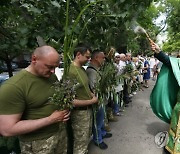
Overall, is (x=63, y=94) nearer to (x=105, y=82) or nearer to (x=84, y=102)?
(x=84, y=102)

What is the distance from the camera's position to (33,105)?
1766mm

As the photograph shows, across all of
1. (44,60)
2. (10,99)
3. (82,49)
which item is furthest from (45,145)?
(82,49)

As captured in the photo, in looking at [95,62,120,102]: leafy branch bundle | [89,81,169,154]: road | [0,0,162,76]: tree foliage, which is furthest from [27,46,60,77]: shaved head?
[89,81,169,154]: road

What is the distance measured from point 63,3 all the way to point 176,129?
1.94m

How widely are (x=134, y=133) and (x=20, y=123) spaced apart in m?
3.10

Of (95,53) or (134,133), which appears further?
(134,133)

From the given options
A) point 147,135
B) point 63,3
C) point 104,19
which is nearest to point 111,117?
point 147,135

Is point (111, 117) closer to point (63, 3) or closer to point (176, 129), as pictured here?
point (176, 129)

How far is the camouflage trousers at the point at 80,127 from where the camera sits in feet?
8.93

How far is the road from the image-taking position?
11.7ft

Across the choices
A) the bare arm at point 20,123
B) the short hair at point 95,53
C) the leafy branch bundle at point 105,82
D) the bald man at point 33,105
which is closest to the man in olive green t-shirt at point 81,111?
the leafy branch bundle at point 105,82

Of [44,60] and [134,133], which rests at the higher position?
[44,60]

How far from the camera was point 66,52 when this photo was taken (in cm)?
158

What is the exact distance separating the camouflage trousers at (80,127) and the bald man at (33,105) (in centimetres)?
77
